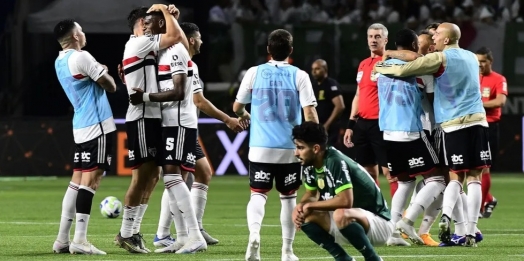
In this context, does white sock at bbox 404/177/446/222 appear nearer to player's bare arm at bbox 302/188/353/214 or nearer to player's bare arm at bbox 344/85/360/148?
player's bare arm at bbox 344/85/360/148

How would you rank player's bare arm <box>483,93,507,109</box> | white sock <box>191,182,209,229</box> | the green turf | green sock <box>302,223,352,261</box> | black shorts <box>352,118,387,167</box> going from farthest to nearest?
player's bare arm <box>483,93,507,109</box>, black shorts <box>352,118,387,167</box>, white sock <box>191,182,209,229</box>, the green turf, green sock <box>302,223,352,261</box>

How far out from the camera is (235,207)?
17.6 m

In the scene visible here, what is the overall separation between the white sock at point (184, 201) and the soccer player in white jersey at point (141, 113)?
0.98 feet

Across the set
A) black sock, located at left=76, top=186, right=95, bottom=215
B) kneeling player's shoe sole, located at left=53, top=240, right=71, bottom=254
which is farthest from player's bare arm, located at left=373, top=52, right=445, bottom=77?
kneeling player's shoe sole, located at left=53, top=240, right=71, bottom=254

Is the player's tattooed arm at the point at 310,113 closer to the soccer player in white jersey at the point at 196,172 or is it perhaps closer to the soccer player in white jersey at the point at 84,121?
the soccer player in white jersey at the point at 196,172

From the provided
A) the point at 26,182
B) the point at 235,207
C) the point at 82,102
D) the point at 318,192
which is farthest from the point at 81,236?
the point at 26,182

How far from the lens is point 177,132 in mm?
11242

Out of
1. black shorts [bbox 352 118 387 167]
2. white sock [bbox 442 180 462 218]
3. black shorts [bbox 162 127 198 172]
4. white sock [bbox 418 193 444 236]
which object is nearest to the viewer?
black shorts [bbox 162 127 198 172]

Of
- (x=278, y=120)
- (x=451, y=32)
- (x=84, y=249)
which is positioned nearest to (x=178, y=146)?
(x=278, y=120)

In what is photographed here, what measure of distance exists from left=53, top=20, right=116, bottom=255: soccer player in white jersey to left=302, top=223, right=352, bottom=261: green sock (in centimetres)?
279

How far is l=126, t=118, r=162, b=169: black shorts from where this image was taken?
36.8ft

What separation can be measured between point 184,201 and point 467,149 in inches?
110

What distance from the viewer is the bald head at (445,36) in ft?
39.2

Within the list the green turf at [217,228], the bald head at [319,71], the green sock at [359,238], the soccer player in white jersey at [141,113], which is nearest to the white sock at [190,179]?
the green turf at [217,228]
